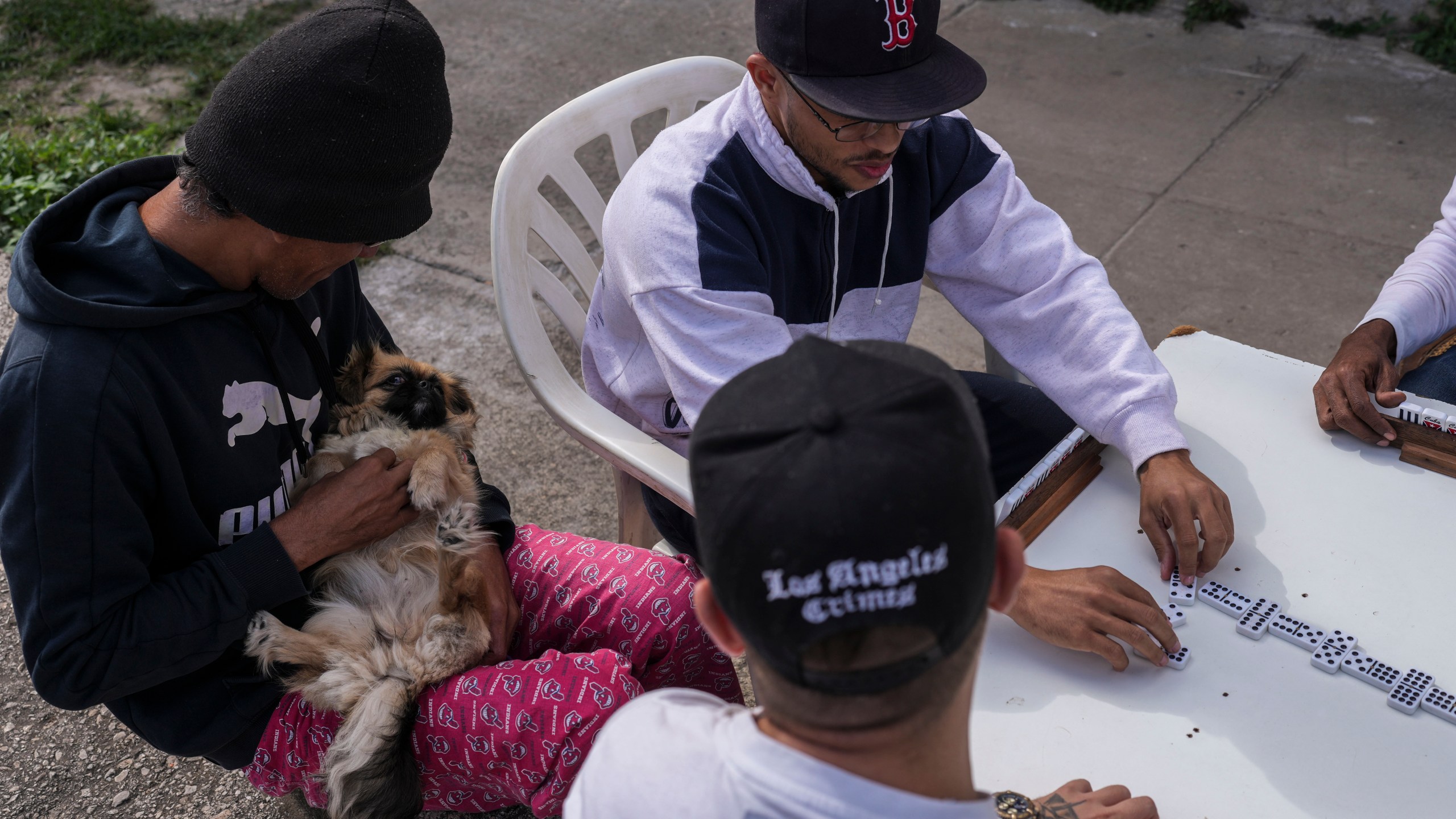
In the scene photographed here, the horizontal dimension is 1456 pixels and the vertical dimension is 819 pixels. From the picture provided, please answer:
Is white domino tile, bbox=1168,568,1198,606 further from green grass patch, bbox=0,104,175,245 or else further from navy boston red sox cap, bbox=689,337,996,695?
green grass patch, bbox=0,104,175,245

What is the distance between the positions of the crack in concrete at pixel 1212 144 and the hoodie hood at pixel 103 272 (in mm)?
3559

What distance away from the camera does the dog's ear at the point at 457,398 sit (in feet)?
7.72

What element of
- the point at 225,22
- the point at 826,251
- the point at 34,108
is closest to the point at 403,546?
the point at 826,251

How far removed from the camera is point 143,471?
163 centimetres

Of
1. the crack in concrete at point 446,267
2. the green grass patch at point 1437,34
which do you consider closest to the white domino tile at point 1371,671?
the crack in concrete at point 446,267

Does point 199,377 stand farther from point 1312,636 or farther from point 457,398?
point 1312,636

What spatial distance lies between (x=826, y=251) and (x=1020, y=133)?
10.9ft

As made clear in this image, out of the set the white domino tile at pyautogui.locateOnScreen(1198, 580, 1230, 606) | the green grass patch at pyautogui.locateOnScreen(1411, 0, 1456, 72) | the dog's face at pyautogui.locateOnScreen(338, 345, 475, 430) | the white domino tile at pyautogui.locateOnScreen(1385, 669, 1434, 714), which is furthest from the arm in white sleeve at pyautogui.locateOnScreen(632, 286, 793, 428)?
the green grass patch at pyautogui.locateOnScreen(1411, 0, 1456, 72)

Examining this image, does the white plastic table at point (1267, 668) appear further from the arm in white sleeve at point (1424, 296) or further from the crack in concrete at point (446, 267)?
the crack in concrete at point (446, 267)

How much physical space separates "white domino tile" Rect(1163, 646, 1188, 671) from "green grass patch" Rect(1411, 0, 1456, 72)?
5.36 m

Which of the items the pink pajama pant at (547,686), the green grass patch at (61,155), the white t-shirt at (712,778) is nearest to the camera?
the white t-shirt at (712,778)

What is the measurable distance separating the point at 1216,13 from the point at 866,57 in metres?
5.15

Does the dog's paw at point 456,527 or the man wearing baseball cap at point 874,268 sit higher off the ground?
the man wearing baseball cap at point 874,268

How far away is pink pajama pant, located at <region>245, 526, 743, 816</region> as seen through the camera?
182 centimetres
